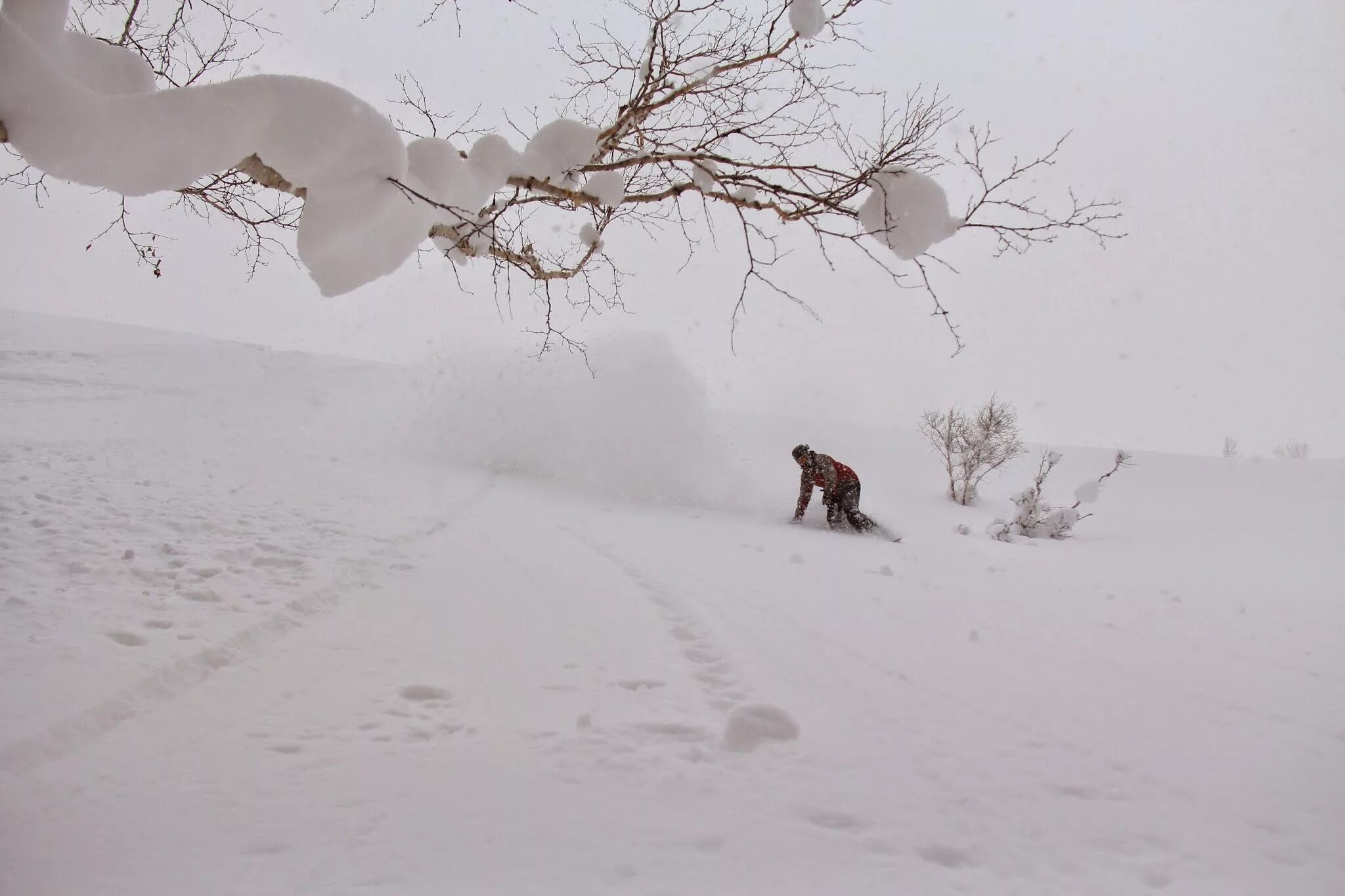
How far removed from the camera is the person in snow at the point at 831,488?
9531mm

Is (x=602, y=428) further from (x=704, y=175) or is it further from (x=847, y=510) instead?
(x=704, y=175)

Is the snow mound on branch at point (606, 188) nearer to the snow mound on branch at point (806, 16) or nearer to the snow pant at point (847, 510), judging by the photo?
the snow mound on branch at point (806, 16)

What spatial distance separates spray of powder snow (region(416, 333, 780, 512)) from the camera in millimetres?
11055

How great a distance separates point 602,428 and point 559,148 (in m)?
8.03

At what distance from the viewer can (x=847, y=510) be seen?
9.66 meters

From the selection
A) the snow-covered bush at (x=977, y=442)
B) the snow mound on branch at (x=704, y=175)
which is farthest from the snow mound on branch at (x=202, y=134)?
the snow-covered bush at (x=977, y=442)

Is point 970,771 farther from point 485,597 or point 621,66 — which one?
point 621,66

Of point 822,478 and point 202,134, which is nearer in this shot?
point 202,134

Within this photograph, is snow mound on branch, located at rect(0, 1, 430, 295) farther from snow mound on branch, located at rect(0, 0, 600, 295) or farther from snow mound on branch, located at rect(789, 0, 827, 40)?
snow mound on branch, located at rect(789, 0, 827, 40)

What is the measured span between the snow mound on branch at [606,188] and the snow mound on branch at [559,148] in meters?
0.30

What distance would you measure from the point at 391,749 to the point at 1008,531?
11646 millimetres

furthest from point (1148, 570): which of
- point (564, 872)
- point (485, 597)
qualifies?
point (564, 872)

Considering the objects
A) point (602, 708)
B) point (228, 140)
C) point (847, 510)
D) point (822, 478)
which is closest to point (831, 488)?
point (822, 478)

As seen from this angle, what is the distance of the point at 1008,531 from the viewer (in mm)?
11719
